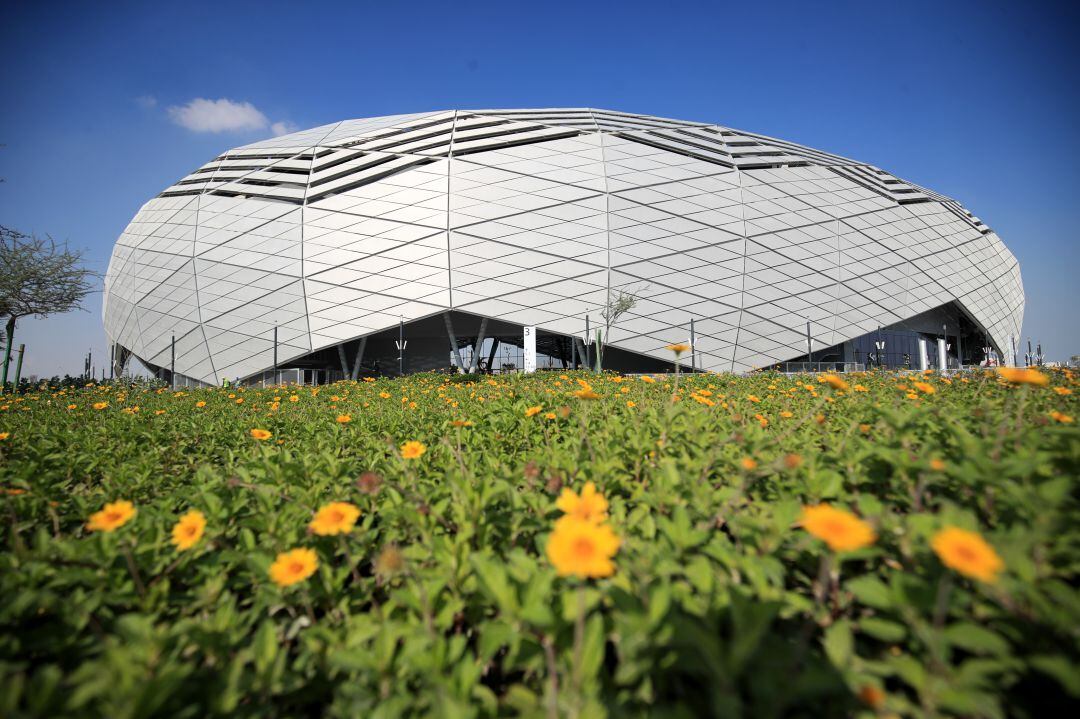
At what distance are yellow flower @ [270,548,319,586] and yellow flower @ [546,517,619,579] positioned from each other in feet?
2.02

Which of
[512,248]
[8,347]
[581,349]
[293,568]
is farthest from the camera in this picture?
[581,349]

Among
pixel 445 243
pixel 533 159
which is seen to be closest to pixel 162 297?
pixel 445 243

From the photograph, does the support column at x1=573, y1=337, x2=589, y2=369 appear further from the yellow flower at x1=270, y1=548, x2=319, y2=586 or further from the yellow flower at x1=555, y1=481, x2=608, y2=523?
the yellow flower at x1=270, y1=548, x2=319, y2=586

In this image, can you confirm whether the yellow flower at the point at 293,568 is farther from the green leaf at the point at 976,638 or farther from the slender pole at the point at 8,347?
the slender pole at the point at 8,347

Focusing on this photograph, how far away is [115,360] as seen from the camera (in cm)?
3005

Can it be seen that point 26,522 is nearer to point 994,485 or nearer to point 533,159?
point 994,485

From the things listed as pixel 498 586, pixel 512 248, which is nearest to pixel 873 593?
pixel 498 586

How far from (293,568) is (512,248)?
2098cm

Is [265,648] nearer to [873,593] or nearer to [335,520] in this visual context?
[335,520]

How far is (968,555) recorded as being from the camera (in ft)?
2.10

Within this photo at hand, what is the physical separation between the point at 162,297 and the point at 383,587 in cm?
3061

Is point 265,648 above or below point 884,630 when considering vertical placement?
below

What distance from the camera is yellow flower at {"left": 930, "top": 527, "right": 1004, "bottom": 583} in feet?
1.95

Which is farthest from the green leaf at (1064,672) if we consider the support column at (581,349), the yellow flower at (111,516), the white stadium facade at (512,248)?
the support column at (581,349)
